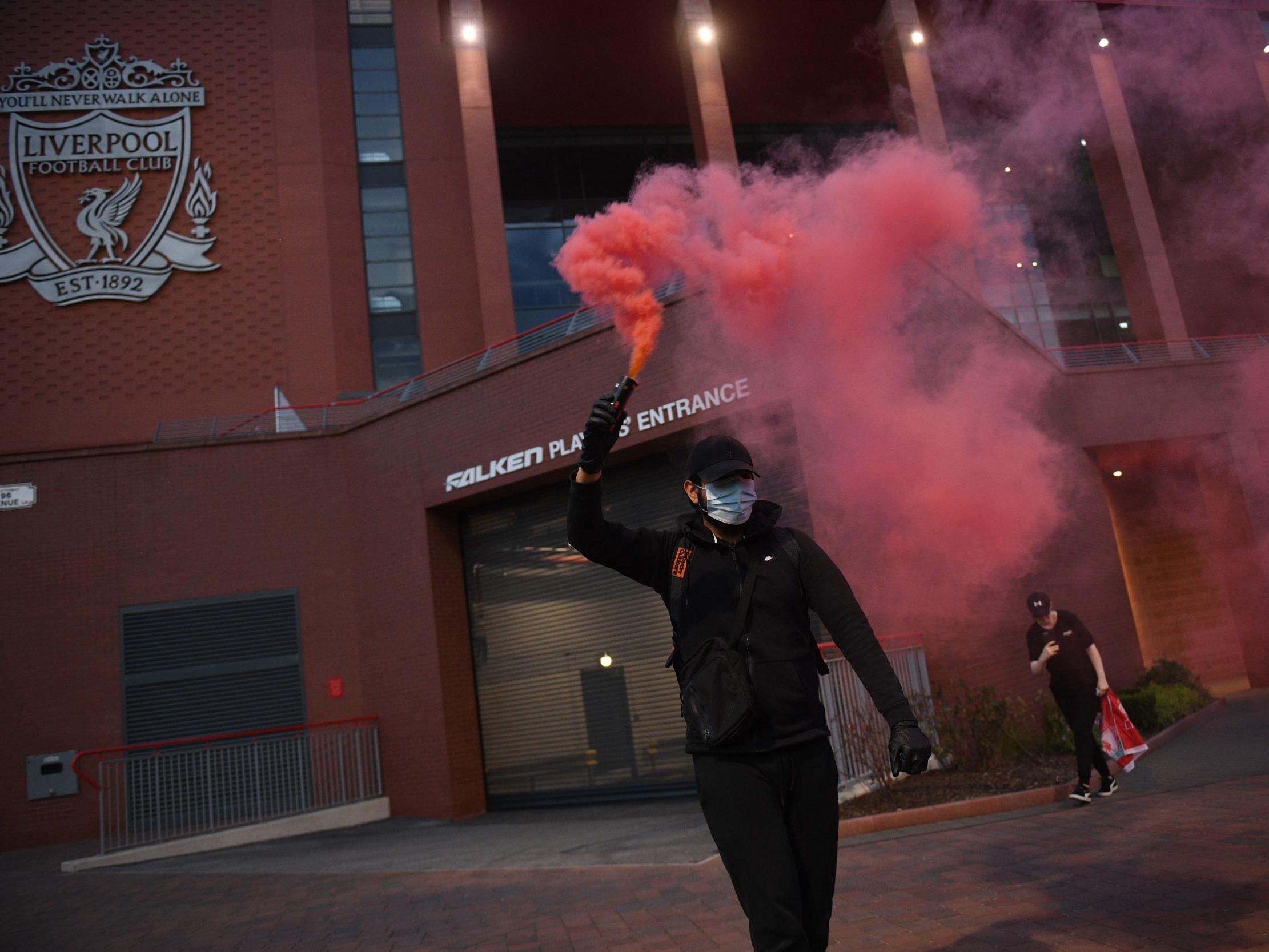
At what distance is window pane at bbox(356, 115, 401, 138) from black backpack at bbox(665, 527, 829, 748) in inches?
830

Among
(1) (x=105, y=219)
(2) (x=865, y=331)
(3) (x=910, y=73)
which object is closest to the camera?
(2) (x=865, y=331)

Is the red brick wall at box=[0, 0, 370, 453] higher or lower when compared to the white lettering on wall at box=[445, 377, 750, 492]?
higher

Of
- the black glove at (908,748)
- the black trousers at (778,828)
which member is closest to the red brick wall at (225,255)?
the black trousers at (778,828)

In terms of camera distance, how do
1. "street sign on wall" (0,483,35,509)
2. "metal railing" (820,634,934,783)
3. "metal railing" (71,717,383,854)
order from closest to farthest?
"metal railing" (820,634,934,783)
"metal railing" (71,717,383,854)
"street sign on wall" (0,483,35,509)

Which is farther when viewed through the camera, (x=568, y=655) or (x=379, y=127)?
(x=379, y=127)

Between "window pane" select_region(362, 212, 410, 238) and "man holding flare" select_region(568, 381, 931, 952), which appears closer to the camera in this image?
"man holding flare" select_region(568, 381, 931, 952)

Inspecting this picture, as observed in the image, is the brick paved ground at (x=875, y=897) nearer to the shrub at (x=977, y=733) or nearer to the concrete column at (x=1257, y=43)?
the shrub at (x=977, y=733)

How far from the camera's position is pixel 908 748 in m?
2.79

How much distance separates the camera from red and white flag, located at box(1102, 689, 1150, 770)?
24.2ft

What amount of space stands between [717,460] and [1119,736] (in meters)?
5.87

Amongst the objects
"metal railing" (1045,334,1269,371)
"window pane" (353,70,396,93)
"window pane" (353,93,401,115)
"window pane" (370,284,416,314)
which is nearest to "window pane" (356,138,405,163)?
"window pane" (353,93,401,115)

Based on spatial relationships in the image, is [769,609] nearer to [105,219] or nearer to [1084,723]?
[1084,723]

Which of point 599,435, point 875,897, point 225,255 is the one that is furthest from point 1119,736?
point 225,255

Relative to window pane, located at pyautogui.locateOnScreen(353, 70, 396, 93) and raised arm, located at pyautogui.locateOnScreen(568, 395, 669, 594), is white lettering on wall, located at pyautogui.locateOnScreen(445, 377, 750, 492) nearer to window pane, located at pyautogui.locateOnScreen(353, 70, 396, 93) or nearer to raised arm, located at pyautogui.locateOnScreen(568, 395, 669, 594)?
raised arm, located at pyautogui.locateOnScreen(568, 395, 669, 594)
